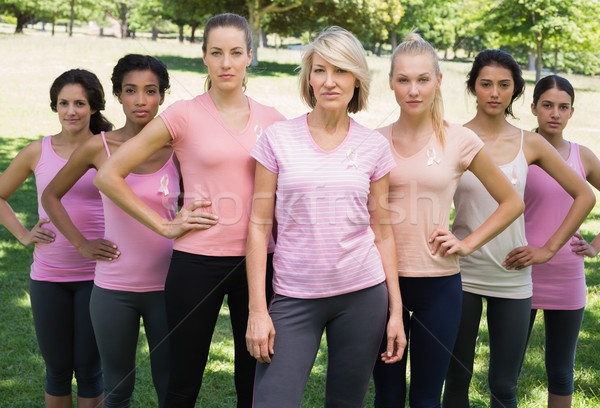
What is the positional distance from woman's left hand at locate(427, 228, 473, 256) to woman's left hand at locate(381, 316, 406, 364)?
0.34 m

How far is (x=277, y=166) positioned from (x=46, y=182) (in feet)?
4.63

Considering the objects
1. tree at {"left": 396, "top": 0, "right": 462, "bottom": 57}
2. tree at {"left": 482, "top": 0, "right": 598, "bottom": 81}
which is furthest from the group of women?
tree at {"left": 396, "top": 0, "right": 462, "bottom": 57}

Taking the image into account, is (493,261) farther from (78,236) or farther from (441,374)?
(78,236)

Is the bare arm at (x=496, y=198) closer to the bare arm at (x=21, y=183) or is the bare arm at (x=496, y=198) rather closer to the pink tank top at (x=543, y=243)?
the pink tank top at (x=543, y=243)

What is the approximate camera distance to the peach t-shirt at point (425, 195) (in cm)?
251

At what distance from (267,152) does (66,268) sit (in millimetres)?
1324

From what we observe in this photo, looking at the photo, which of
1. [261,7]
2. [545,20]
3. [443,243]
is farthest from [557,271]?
[545,20]

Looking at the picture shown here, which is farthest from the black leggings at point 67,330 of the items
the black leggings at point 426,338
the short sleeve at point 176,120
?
the black leggings at point 426,338

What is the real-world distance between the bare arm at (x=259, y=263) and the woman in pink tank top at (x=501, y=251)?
1.04 m

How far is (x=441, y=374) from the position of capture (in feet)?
8.45

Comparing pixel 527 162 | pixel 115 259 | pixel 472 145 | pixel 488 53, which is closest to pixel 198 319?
pixel 115 259

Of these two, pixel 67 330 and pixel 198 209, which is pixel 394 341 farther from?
pixel 67 330

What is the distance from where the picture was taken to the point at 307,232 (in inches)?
88.0

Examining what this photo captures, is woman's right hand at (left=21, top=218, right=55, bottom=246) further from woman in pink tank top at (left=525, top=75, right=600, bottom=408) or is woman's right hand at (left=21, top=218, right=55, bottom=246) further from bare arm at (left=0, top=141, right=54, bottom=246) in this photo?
woman in pink tank top at (left=525, top=75, right=600, bottom=408)
